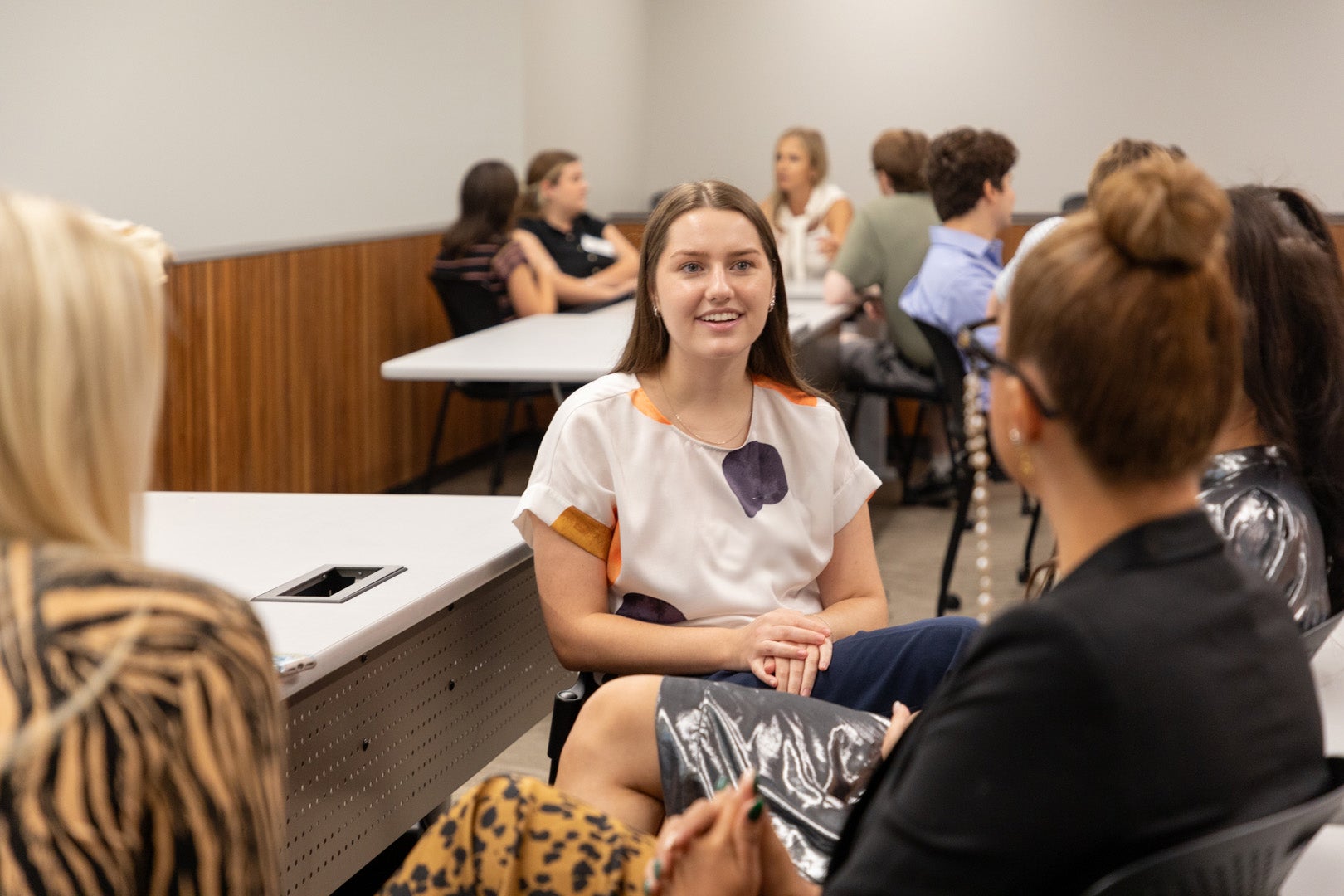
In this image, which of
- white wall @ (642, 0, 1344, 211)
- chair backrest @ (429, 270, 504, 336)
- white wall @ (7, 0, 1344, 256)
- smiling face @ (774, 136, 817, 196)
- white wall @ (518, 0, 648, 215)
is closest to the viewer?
chair backrest @ (429, 270, 504, 336)

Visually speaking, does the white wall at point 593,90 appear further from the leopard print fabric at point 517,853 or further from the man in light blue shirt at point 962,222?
the leopard print fabric at point 517,853

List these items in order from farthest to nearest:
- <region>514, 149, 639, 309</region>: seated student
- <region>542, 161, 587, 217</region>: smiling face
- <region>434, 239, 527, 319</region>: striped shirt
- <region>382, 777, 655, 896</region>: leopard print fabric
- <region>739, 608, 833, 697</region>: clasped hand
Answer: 1. <region>542, 161, 587, 217</region>: smiling face
2. <region>514, 149, 639, 309</region>: seated student
3. <region>434, 239, 527, 319</region>: striped shirt
4. <region>739, 608, 833, 697</region>: clasped hand
5. <region>382, 777, 655, 896</region>: leopard print fabric

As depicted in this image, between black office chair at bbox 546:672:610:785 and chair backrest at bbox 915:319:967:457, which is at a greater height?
chair backrest at bbox 915:319:967:457

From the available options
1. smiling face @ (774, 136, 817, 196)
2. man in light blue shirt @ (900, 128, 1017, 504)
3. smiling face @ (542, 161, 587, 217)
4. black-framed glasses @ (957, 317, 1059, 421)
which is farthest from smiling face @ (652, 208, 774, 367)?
smiling face @ (774, 136, 817, 196)

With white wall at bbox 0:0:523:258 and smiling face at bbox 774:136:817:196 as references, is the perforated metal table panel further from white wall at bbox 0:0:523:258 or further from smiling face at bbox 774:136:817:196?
smiling face at bbox 774:136:817:196

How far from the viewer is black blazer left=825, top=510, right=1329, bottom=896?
3.07 feet

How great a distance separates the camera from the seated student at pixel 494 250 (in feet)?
16.6

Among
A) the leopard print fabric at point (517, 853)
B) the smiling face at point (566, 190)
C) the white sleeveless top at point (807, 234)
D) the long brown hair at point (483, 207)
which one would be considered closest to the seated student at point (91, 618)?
the leopard print fabric at point (517, 853)

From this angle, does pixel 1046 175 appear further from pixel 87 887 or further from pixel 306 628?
pixel 87 887

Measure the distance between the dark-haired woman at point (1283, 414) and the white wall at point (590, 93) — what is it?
3.30 meters

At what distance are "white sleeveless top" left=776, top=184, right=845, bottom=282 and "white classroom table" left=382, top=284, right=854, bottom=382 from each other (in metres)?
1.19

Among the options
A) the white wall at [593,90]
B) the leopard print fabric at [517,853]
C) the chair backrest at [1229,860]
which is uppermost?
the white wall at [593,90]

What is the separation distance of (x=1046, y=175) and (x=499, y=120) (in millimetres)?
3380

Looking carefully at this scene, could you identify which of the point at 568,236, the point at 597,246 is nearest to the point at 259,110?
the point at 568,236
